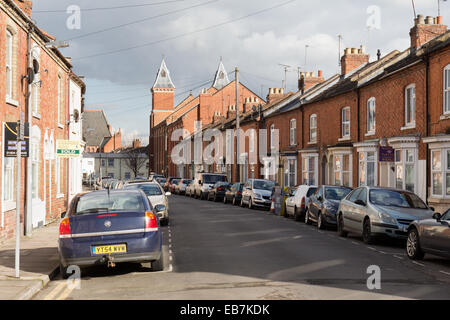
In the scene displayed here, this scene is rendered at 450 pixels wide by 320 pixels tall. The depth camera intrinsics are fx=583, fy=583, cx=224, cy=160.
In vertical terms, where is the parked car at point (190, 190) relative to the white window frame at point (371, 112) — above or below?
below

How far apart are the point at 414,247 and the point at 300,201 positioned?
36.6ft

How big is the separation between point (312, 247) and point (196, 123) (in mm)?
71590

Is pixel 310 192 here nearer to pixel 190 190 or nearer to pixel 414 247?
pixel 414 247

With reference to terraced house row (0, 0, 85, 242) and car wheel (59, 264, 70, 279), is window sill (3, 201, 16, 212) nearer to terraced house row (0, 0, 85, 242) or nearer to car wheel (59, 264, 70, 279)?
terraced house row (0, 0, 85, 242)

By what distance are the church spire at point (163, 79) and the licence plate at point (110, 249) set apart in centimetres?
10246

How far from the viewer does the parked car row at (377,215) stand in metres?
12.1

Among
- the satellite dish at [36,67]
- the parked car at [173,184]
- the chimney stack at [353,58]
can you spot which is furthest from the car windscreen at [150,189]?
the parked car at [173,184]

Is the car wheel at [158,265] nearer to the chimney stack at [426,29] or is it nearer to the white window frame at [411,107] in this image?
the white window frame at [411,107]

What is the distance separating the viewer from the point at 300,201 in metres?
23.8

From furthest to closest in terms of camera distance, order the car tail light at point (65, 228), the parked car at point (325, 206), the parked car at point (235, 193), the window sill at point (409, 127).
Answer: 1. the parked car at point (235, 193)
2. the window sill at point (409, 127)
3. the parked car at point (325, 206)
4. the car tail light at point (65, 228)

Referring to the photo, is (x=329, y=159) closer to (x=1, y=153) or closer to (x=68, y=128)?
(x=68, y=128)

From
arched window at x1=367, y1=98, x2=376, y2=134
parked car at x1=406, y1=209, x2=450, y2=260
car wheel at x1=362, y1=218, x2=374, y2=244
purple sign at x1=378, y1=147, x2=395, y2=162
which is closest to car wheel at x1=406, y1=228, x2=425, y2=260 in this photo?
parked car at x1=406, y1=209, x2=450, y2=260

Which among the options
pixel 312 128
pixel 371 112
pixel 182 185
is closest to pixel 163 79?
pixel 182 185

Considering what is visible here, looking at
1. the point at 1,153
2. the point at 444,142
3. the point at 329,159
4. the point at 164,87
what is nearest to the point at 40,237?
the point at 1,153
